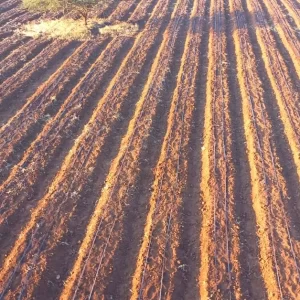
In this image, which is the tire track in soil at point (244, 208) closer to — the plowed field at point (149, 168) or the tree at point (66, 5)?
the plowed field at point (149, 168)

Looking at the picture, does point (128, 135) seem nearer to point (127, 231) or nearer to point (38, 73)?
point (127, 231)

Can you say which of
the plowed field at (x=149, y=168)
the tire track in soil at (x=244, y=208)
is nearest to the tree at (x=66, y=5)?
the plowed field at (x=149, y=168)

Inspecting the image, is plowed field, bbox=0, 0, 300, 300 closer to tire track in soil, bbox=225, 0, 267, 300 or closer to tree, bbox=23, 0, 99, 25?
tire track in soil, bbox=225, 0, 267, 300

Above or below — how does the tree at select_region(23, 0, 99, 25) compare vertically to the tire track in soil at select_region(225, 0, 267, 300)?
above

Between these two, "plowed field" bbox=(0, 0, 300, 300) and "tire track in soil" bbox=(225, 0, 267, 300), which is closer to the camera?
"tire track in soil" bbox=(225, 0, 267, 300)

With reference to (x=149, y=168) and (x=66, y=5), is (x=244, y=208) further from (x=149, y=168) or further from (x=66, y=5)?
(x=66, y=5)

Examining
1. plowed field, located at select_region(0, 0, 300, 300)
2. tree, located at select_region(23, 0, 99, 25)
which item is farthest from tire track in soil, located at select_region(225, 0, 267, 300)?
tree, located at select_region(23, 0, 99, 25)

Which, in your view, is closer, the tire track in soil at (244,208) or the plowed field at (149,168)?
the tire track in soil at (244,208)

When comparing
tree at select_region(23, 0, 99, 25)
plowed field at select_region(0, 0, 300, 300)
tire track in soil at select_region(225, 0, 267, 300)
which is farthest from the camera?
tree at select_region(23, 0, 99, 25)
